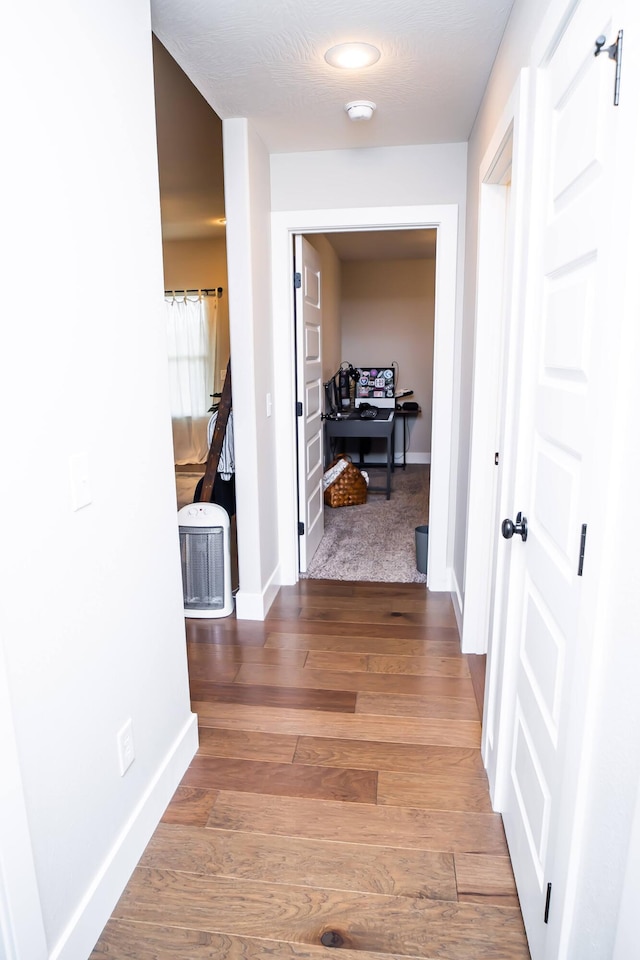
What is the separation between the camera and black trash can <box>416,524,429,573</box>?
361cm

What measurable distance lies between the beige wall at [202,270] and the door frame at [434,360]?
142 inches

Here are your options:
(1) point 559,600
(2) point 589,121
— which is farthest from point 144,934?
(2) point 589,121

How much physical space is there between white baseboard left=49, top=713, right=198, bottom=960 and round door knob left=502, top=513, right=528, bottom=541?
49.6 inches

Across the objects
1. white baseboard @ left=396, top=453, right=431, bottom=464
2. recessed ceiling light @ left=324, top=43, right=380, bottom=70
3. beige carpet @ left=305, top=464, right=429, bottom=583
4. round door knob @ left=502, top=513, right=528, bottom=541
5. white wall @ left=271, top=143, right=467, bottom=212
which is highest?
recessed ceiling light @ left=324, top=43, right=380, bottom=70

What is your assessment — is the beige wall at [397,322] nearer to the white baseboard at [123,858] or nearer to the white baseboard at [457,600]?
the white baseboard at [457,600]

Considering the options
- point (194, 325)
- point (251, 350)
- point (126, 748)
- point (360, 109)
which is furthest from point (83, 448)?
point (194, 325)

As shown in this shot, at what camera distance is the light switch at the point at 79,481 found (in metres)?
1.28

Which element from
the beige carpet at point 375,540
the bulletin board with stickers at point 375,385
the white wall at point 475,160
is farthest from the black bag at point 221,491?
the bulletin board with stickers at point 375,385

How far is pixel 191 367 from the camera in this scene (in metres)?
6.85

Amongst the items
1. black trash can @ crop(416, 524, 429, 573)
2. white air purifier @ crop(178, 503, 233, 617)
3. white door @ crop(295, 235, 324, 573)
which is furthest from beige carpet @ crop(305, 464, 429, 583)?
white air purifier @ crop(178, 503, 233, 617)

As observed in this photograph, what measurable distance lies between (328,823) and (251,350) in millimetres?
2046

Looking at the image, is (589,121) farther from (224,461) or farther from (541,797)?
(224,461)

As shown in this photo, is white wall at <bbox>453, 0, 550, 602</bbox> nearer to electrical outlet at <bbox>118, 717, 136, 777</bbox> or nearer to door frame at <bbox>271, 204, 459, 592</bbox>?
door frame at <bbox>271, 204, 459, 592</bbox>

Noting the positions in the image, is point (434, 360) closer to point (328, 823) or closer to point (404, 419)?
point (328, 823)
